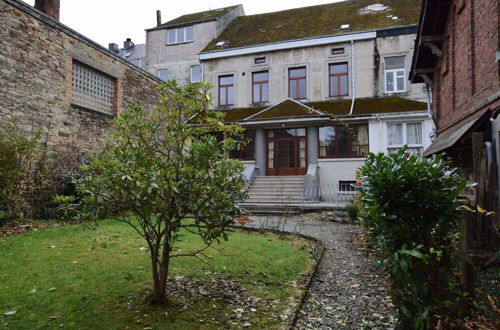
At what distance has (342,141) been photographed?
58.4 ft

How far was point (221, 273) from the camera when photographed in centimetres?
543

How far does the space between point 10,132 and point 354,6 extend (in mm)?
20522

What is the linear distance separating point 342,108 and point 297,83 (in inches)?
134

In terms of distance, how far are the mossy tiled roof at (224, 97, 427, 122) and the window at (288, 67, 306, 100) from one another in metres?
0.92

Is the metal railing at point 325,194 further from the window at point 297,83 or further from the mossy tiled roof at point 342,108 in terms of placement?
the window at point 297,83

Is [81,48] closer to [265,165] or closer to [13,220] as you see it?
[13,220]

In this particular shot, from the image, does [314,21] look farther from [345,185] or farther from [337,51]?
[345,185]

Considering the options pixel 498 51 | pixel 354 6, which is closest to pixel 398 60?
pixel 354 6

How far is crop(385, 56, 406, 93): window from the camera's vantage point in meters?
18.0

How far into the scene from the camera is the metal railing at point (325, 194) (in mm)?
15651

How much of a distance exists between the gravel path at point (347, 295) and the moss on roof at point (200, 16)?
2102 centimetres

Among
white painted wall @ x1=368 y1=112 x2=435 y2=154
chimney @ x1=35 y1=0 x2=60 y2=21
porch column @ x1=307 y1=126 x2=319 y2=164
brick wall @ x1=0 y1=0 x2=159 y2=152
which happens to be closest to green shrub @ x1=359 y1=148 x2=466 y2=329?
brick wall @ x1=0 y1=0 x2=159 y2=152

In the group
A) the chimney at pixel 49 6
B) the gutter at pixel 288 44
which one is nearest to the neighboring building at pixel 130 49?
the gutter at pixel 288 44

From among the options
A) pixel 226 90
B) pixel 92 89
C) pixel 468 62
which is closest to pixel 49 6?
pixel 92 89
